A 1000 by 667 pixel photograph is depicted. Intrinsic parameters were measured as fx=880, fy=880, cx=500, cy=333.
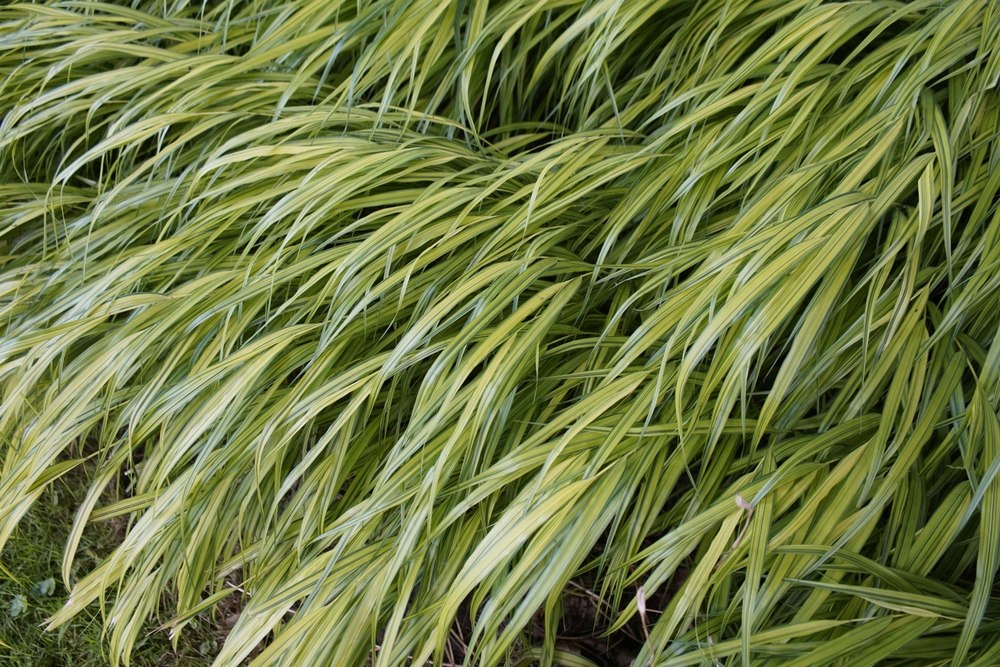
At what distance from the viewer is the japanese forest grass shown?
111cm

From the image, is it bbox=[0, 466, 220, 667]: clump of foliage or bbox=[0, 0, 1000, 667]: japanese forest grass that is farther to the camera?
bbox=[0, 466, 220, 667]: clump of foliage

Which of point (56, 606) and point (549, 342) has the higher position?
point (549, 342)

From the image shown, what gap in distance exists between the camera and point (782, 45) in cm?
137

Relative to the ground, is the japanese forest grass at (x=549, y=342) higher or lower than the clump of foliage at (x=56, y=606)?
higher

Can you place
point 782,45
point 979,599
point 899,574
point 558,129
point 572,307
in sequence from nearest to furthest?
point 979,599
point 899,574
point 782,45
point 572,307
point 558,129

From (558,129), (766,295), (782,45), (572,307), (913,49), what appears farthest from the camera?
(558,129)

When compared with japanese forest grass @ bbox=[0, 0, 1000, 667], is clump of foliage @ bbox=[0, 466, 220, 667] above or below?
below

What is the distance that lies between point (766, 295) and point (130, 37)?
1510 millimetres

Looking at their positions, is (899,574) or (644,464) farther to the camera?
(644,464)

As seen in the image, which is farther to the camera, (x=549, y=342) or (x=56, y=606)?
(x=56, y=606)

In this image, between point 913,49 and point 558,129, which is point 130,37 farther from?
point 913,49

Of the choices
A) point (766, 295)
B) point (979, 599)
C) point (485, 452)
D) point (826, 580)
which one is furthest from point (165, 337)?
point (979, 599)

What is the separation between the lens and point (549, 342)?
138 cm

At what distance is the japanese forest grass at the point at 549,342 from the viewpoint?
43.5 inches
